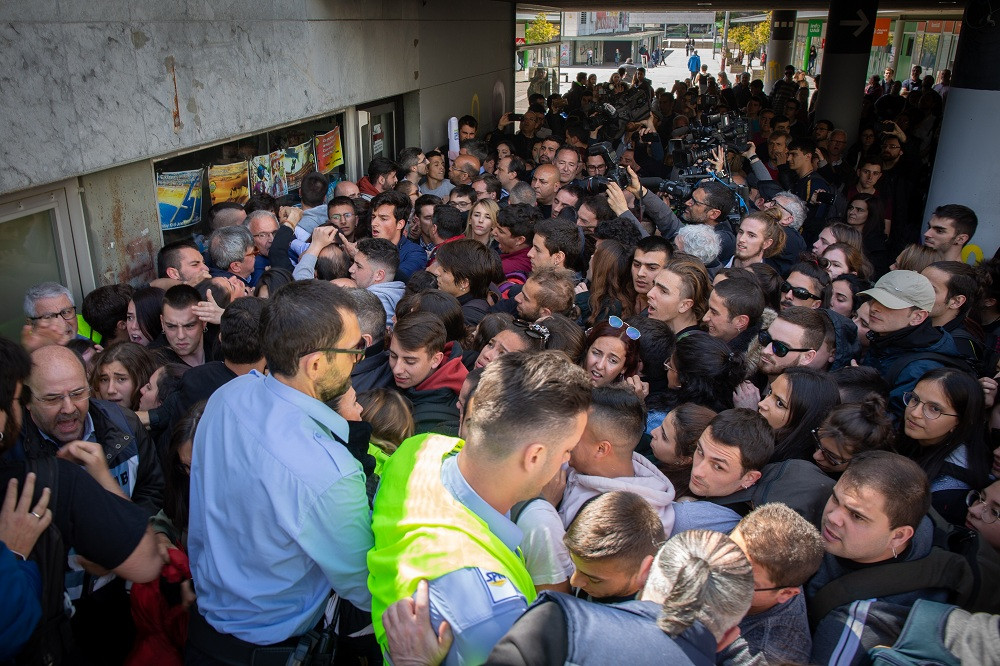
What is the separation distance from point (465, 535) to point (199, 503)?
0.90 m

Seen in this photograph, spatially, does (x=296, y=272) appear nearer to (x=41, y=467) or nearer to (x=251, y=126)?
(x=251, y=126)

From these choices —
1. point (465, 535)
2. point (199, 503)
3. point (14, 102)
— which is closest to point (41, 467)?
point (199, 503)

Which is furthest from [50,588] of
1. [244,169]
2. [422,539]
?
[244,169]

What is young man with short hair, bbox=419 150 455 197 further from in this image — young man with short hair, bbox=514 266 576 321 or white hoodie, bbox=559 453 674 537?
white hoodie, bbox=559 453 674 537

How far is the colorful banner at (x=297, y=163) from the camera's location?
276 inches

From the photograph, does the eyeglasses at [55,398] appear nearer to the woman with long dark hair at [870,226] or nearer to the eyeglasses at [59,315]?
the eyeglasses at [59,315]

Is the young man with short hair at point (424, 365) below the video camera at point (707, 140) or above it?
below

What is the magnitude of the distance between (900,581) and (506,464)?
1.39 metres

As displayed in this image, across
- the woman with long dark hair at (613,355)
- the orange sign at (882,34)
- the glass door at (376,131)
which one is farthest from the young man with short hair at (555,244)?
the orange sign at (882,34)

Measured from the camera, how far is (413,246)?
5824 millimetres

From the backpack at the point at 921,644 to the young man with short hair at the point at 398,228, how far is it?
396 centimetres

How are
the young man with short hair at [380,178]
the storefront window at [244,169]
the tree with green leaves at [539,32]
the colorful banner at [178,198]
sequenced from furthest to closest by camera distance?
1. the tree with green leaves at [539,32]
2. the young man with short hair at [380,178]
3. the storefront window at [244,169]
4. the colorful banner at [178,198]

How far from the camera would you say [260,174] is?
6.54 m

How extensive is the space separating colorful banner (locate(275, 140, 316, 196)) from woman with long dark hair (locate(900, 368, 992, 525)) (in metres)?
5.80
